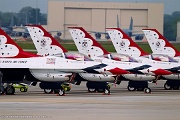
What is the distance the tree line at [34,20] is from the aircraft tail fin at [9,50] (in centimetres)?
10139

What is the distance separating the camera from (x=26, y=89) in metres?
46.8

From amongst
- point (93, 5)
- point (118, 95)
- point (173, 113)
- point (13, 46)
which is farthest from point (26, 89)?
point (93, 5)

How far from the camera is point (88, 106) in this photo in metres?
A: 35.0

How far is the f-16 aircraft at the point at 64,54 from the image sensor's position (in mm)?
44750

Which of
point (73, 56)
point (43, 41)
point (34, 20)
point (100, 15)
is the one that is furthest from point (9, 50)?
point (34, 20)

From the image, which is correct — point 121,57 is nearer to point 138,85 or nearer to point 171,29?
point 138,85

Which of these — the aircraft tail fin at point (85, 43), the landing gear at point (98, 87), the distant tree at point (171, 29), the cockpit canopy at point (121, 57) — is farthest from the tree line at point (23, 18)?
the landing gear at point (98, 87)

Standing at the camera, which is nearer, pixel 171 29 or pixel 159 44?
pixel 159 44

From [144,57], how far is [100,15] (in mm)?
99757

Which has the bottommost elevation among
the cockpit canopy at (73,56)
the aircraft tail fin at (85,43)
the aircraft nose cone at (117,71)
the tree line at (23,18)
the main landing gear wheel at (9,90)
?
the main landing gear wheel at (9,90)

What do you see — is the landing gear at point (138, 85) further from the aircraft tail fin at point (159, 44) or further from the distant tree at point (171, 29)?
the distant tree at point (171, 29)

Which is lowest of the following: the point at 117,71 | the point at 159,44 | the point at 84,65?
the point at 117,71

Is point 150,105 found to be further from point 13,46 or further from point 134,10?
point 134,10

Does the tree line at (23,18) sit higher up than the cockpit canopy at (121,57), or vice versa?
the tree line at (23,18)
